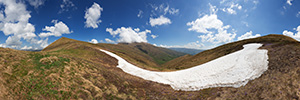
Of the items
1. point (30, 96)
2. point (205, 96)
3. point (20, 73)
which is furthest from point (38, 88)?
point (205, 96)

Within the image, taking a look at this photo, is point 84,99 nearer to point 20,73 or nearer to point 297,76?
point 20,73

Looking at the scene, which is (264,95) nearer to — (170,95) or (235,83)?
(235,83)

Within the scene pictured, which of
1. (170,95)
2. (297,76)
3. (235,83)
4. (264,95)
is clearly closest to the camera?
(264,95)

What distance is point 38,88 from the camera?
11016mm

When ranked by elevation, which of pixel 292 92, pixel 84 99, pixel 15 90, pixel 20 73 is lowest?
pixel 84 99

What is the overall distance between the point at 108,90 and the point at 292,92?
21224mm

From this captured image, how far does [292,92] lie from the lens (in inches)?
378

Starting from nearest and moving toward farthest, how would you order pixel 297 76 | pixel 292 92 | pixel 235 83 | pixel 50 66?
pixel 292 92
pixel 297 76
pixel 50 66
pixel 235 83

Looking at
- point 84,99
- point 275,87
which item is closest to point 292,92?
point 275,87

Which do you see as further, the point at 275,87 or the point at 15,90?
the point at 275,87

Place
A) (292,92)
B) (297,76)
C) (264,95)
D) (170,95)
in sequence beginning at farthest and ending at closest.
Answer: (170,95), (297,76), (264,95), (292,92)

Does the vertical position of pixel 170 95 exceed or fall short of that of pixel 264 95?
it falls short

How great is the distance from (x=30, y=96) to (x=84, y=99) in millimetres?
4814

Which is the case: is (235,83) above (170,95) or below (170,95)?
above
